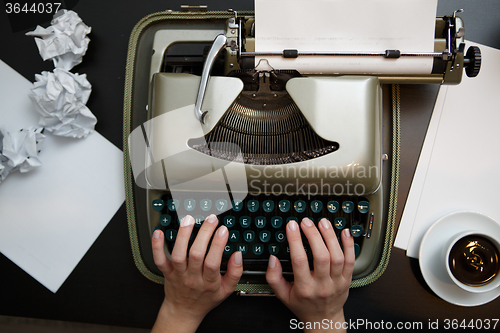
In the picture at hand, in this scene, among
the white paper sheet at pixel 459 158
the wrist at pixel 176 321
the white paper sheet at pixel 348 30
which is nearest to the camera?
the white paper sheet at pixel 348 30

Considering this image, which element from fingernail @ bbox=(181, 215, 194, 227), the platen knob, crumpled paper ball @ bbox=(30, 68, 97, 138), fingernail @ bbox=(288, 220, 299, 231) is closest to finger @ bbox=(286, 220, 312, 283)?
fingernail @ bbox=(288, 220, 299, 231)

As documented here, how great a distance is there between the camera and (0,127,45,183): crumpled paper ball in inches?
39.4

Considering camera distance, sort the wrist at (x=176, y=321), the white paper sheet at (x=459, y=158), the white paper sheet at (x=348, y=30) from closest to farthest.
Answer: the white paper sheet at (x=348, y=30) < the wrist at (x=176, y=321) < the white paper sheet at (x=459, y=158)

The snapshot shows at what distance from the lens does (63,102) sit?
0.99m

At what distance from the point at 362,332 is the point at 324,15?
941 mm

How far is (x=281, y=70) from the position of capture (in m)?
0.81

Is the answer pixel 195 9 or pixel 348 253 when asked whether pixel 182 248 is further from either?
pixel 195 9

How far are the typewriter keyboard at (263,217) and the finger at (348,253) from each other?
0.9 inches

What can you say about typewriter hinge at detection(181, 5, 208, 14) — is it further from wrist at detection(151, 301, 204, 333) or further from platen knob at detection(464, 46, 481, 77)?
wrist at detection(151, 301, 204, 333)

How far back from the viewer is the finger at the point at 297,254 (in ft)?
2.56

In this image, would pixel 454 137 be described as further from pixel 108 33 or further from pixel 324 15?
pixel 108 33

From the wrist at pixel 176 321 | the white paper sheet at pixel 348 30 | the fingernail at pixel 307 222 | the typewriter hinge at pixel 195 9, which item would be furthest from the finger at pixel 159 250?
the typewriter hinge at pixel 195 9

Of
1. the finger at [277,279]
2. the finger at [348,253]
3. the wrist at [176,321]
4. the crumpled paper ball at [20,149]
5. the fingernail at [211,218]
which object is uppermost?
the crumpled paper ball at [20,149]

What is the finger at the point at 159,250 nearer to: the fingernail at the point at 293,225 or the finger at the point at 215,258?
the finger at the point at 215,258
